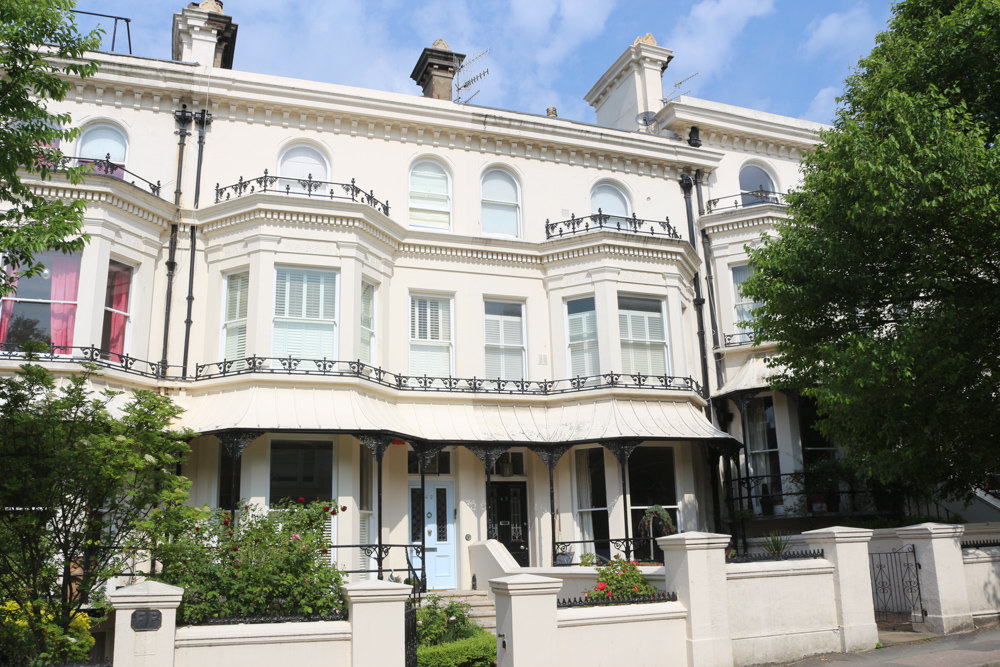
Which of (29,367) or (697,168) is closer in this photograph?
(29,367)

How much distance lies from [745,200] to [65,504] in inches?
744

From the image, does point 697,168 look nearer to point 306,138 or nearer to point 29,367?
point 306,138

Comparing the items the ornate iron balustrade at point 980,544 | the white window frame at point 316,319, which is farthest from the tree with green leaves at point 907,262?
the white window frame at point 316,319

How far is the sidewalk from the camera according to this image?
10.9 metres

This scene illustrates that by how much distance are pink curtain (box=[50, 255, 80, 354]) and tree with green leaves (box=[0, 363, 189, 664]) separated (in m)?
4.58

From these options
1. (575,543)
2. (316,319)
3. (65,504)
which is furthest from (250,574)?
(575,543)

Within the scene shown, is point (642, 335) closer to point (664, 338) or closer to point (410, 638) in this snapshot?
point (664, 338)

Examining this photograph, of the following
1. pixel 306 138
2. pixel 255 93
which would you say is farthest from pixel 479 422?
pixel 255 93

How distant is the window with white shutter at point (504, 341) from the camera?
1998cm

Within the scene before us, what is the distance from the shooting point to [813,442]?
21016 mm

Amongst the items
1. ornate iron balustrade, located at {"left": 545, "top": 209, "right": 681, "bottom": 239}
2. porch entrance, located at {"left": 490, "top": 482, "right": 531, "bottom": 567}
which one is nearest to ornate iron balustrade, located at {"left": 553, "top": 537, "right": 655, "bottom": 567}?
porch entrance, located at {"left": 490, "top": 482, "right": 531, "bottom": 567}

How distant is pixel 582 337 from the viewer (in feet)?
66.2

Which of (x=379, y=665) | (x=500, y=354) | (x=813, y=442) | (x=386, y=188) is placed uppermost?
(x=386, y=188)

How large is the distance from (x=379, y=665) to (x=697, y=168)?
17.3 meters
